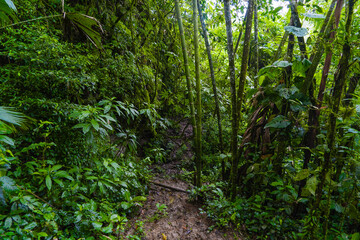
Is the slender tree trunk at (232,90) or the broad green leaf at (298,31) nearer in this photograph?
the broad green leaf at (298,31)

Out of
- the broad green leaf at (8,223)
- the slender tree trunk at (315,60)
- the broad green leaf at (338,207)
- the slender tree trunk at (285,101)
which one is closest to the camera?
the broad green leaf at (8,223)

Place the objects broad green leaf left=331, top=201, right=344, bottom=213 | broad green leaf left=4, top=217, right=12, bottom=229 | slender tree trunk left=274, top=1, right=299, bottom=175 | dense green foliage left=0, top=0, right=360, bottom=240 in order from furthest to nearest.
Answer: slender tree trunk left=274, top=1, right=299, bottom=175
broad green leaf left=331, top=201, right=344, bottom=213
dense green foliage left=0, top=0, right=360, bottom=240
broad green leaf left=4, top=217, right=12, bottom=229

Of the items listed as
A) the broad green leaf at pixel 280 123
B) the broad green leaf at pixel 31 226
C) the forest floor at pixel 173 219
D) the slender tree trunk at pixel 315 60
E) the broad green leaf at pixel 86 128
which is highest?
the slender tree trunk at pixel 315 60

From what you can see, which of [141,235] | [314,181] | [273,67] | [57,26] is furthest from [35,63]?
[314,181]

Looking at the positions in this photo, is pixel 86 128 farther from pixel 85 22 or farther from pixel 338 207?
pixel 338 207

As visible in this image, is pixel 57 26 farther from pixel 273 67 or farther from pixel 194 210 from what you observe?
pixel 194 210

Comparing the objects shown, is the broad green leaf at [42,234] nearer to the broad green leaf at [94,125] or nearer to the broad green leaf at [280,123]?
the broad green leaf at [94,125]

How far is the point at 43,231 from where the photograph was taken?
56.1 inches

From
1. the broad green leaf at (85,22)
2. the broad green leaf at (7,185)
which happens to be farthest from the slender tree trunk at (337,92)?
the broad green leaf at (85,22)

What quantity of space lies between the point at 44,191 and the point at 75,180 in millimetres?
262

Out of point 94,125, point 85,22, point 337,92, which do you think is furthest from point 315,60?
point 85,22

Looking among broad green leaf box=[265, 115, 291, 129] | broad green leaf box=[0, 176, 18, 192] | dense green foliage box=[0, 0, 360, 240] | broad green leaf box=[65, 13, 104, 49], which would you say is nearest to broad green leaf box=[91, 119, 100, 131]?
dense green foliage box=[0, 0, 360, 240]

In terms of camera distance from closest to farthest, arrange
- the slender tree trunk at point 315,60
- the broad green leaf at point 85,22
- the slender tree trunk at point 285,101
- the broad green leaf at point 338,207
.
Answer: the broad green leaf at point 338,207
the slender tree trunk at point 315,60
the slender tree trunk at point 285,101
the broad green leaf at point 85,22

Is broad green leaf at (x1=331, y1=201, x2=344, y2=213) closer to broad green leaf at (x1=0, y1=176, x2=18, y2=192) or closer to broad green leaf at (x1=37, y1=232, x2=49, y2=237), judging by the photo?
broad green leaf at (x1=37, y1=232, x2=49, y2=237)
